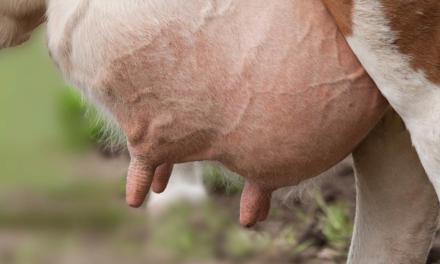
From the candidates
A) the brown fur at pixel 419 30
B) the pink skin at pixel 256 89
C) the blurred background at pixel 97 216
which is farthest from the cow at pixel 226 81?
the blurred background at pixel 97 216

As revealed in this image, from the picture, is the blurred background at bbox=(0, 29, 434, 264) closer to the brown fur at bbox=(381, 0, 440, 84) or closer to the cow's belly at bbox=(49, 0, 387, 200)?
the cow's belly at bbox=(49, 0, 387, 200)

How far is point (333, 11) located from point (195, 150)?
1.26 ft

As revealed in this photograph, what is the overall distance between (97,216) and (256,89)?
1.35 meters

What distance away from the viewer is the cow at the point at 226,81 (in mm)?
2430

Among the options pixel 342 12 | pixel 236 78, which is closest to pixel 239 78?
pixel 236 78

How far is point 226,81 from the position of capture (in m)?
2.45

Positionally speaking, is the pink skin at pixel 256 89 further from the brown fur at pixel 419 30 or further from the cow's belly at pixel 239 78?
the brown fur at pixel 419 30

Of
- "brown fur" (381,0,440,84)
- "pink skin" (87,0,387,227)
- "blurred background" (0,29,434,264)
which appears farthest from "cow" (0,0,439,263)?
"blurred background" (0,29,434,264)

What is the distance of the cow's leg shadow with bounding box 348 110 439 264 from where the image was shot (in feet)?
9.05

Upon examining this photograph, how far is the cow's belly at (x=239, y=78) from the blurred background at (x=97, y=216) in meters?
0.78

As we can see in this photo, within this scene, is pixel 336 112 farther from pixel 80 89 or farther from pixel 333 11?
pixel 80 89

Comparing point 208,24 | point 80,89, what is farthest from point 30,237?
point 208,24

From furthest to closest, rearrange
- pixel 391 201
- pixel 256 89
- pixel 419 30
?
pixel 391 201 < pixel 256 89 < pixel 419 30

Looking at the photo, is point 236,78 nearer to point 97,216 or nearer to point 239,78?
point 239,78
